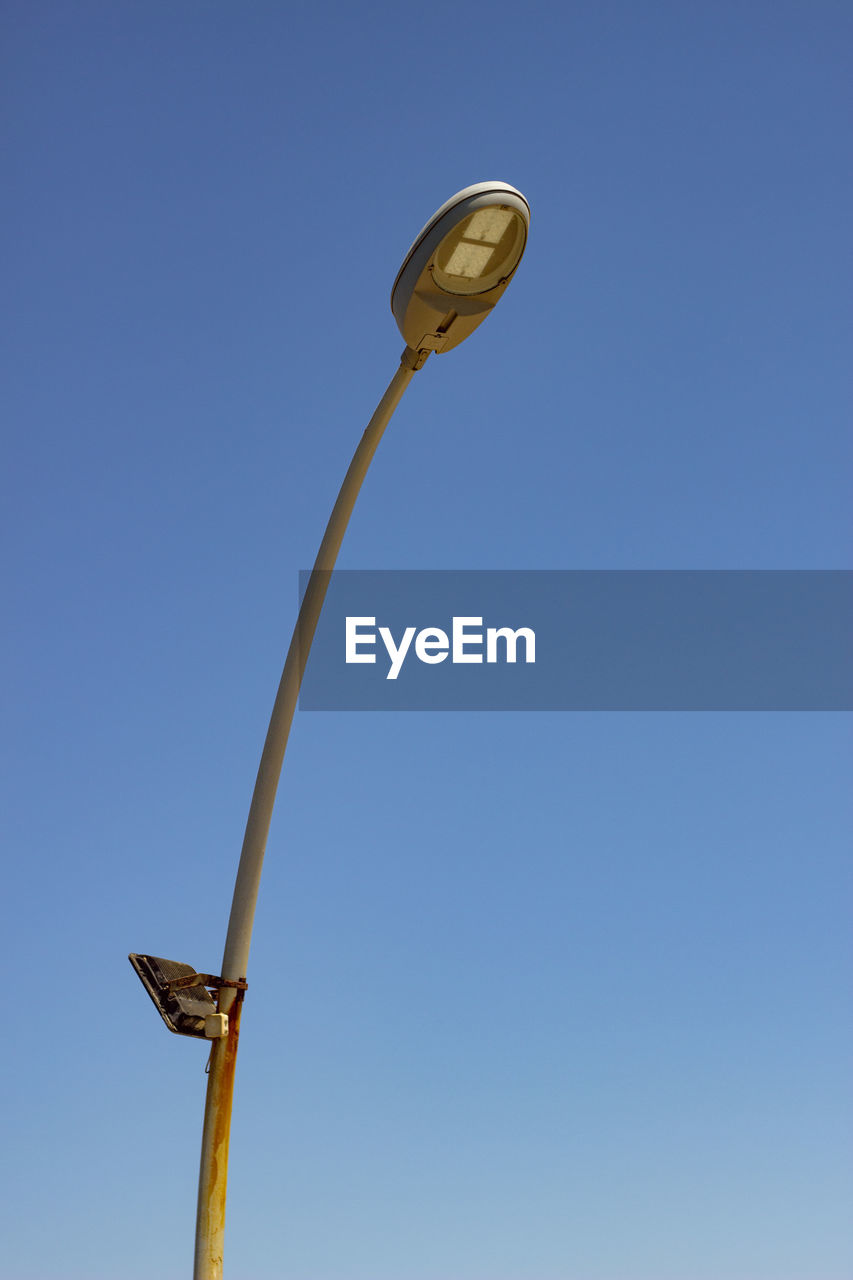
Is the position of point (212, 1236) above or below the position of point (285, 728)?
below

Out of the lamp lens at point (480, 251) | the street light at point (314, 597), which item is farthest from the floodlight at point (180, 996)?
the lamp lens at point (480, 251)

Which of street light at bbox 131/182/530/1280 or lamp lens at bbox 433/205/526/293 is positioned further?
lamp lens at bbox 433/205/526/293

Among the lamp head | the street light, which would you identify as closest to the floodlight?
the street light

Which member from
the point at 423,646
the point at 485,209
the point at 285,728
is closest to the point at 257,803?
the point at 285,728

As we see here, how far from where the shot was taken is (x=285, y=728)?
8.66 meters

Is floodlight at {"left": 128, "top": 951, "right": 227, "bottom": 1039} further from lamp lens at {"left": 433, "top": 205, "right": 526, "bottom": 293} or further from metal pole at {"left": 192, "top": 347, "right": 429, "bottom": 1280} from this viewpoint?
lamp lens at {"left": 433, "top": 205, "right": 526, "bottom": 293}

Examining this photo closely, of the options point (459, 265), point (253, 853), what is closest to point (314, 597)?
point (253, 853)

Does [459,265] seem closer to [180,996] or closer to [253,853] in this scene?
[253,853]

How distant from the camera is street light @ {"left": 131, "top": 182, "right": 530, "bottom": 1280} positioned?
26.0 ft

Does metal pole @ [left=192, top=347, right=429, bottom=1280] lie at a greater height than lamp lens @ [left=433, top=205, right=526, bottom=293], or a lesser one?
lesser

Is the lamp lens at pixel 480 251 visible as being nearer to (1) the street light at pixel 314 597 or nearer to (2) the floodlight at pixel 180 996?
(1) the street light at pixel 314 597

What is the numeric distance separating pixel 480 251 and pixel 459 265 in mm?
149

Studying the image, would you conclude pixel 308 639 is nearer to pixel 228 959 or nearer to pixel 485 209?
pixel 228 959

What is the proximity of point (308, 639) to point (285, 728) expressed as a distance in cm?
53
